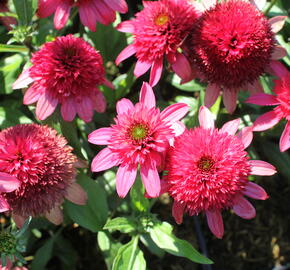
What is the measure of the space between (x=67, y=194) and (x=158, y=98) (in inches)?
26.2

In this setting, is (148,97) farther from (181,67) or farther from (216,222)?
(216,222)

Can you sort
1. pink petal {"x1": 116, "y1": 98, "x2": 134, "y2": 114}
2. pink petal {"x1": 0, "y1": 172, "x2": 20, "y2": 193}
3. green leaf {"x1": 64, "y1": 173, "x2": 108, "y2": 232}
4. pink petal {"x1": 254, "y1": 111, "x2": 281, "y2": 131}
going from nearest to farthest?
pink petal {"x1": 0, "y1": 172, "x2": 20, "y2": 193}, pink petal {"x1": 116, "y1": 98, "x2": 134, "y2": 114}, pink petal {"x1": 254, "y1": 111, "x2": 281, "y2": 131}, green leaf {"x1": 64, "y1": 173, "x2": 108, "y2": 232}

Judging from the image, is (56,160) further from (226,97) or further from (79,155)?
(226,97)

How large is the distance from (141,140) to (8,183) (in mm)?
322

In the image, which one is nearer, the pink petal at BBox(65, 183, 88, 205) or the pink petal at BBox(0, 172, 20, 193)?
the pink petal at BBox(0, 172, 20, 193)

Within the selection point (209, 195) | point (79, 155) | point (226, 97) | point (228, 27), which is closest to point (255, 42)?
point (228, 27)

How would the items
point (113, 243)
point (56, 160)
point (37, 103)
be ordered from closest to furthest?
point (56, 160), point (37, 103), point (113, 243)

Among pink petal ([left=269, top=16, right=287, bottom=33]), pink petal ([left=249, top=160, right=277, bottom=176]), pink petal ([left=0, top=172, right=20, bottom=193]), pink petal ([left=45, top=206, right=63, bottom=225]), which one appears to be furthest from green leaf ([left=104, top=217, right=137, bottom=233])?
pink petal ([left=269, top=16, right=287, bottom=33])

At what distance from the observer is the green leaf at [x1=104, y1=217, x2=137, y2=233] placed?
1.09 metres

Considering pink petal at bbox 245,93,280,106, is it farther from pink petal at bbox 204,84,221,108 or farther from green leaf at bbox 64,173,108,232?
green leaf at bbox 64,173,108,232

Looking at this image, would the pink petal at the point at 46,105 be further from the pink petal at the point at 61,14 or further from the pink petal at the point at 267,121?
the pink petal at the point at 267,121

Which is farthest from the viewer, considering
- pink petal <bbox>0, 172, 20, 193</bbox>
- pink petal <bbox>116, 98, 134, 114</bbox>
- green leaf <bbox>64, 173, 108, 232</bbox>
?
green leaf <bbox>64, 173, 108, 232</bbox>

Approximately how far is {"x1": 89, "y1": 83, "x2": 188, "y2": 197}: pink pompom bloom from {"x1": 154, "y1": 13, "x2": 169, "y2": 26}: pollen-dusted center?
23 cm

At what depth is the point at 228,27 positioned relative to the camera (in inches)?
42.2
